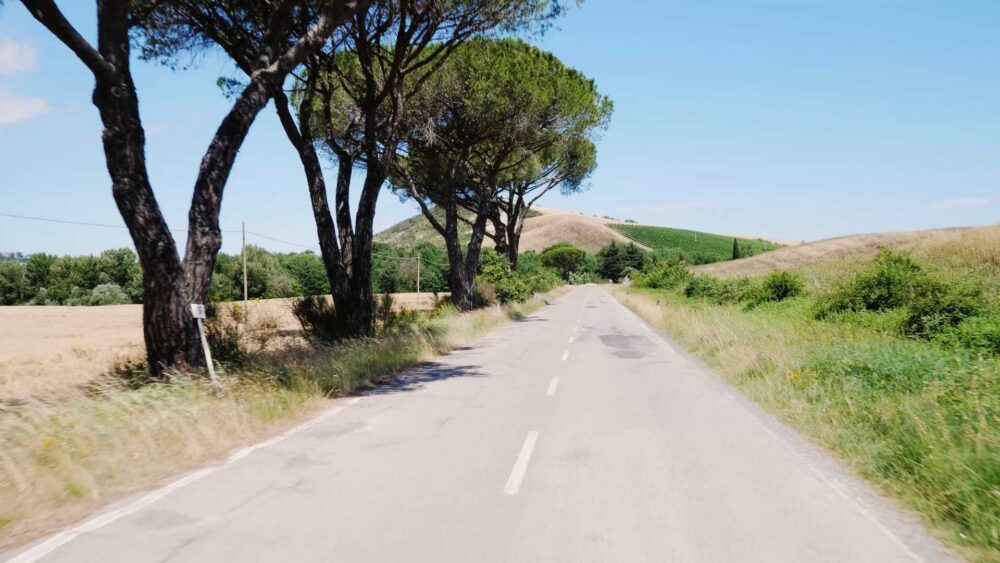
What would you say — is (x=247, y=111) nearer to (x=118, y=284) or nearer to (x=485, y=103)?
(x=485, y=103)

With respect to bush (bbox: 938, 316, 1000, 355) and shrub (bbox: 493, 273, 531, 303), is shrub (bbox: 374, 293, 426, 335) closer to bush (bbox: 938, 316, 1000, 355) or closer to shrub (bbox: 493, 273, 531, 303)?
shrub (bbox: 493, 273, 531, 303)

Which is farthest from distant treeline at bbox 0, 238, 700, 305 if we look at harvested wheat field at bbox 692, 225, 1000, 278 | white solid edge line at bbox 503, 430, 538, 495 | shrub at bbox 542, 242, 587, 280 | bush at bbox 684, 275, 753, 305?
shrub at bbox 542, 242, 587, 280

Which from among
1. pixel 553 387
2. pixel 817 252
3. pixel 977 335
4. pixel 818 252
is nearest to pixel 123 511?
pixel 553 387

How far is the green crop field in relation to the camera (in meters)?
135

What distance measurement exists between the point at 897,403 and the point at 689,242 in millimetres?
150985

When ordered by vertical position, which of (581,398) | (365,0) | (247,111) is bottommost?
(581,398)

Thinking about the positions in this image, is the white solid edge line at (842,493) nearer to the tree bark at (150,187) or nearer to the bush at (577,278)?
the tree bark at (150,187)

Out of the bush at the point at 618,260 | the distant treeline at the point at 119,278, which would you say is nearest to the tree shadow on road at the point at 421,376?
the distant treeline at the point at 119,278

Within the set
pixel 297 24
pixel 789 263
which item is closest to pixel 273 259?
pixel 789 263

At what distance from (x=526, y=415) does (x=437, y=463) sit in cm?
250

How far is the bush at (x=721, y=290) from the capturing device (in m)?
29.9

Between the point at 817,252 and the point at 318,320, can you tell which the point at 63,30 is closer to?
the point at 318,320

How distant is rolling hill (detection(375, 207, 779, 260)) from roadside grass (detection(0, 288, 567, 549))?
122498 millimetres

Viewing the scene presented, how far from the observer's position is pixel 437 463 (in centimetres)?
575
